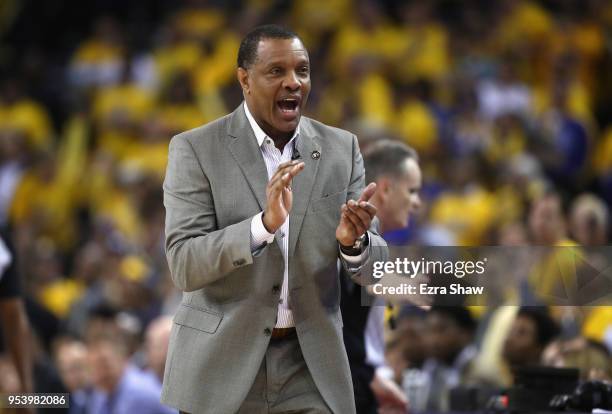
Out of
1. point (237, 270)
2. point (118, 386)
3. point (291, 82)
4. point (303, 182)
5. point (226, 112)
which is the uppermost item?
point (226, 112)

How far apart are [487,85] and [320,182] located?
775 cm

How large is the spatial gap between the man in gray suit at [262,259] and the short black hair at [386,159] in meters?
1.09

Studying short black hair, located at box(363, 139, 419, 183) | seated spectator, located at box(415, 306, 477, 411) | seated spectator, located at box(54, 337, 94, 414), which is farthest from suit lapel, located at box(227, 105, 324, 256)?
seated spectator, located at box(54, 337, 94, 414)

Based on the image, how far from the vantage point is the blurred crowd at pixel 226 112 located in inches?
384

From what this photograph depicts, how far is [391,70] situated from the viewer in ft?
39.2

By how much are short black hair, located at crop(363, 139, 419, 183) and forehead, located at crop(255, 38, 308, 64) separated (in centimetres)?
129

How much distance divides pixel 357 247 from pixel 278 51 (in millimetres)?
664

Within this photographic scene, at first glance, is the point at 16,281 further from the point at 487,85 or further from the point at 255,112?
the point at 487,85

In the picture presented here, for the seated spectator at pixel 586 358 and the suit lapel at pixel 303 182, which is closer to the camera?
the suit lapel at pixel 303 182

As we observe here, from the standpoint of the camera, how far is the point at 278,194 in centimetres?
347

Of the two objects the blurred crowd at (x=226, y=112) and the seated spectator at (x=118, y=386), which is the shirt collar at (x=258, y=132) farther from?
the blurred crowd at (x=226, y=112)

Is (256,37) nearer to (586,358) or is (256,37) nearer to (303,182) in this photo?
(303,182)

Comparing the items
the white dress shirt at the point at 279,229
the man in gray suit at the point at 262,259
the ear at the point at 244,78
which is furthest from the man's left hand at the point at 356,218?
the ear at the point at 244,78

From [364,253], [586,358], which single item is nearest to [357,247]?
[364,253]
